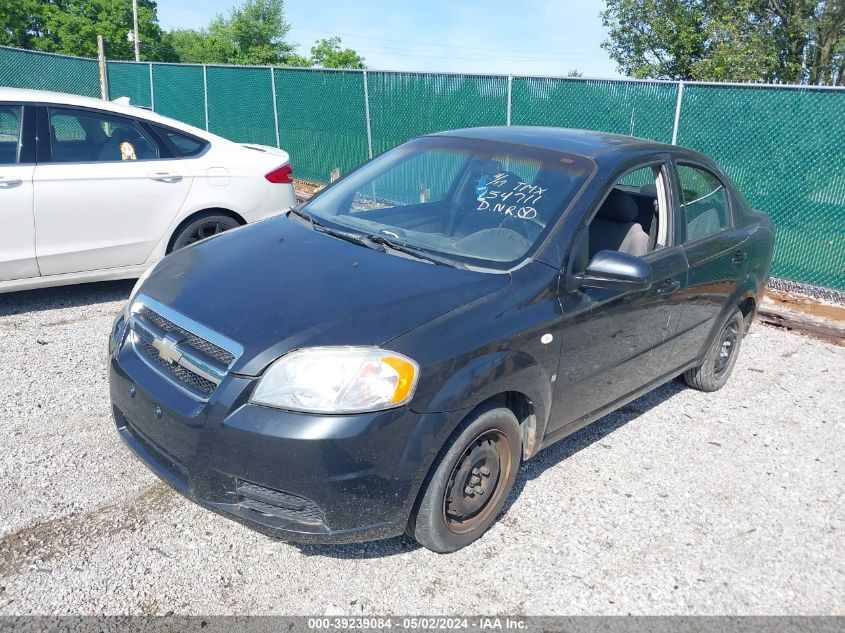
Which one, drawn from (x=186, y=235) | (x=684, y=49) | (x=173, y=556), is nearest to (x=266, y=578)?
(x=173, y=556)

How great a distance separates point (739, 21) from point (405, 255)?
21.3 m

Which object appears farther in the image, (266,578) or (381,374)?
(266,578)

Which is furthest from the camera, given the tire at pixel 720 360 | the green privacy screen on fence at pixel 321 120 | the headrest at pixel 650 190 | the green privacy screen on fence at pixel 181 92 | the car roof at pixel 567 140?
the green privacy screen on fence at pixel 181 92

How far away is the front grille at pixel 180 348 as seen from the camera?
2.76 meters

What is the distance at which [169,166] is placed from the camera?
6.00 metres

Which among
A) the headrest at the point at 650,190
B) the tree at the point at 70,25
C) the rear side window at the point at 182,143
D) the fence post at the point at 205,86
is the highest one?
the tree at the point at 70,25

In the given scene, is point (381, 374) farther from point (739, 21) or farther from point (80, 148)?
point (739, 21)

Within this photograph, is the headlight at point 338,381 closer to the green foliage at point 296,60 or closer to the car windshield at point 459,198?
the car windshield at point 459,198

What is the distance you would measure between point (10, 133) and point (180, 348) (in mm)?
3602

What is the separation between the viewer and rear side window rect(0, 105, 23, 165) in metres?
5.38

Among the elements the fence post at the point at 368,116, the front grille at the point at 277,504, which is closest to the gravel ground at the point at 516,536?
the front grille at the point at 277,504

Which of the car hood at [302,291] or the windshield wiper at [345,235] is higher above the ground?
the windshield wiper at [345,235]

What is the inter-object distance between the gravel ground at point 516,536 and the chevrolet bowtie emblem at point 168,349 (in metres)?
0.81

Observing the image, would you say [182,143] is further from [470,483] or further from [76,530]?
[470,483]
